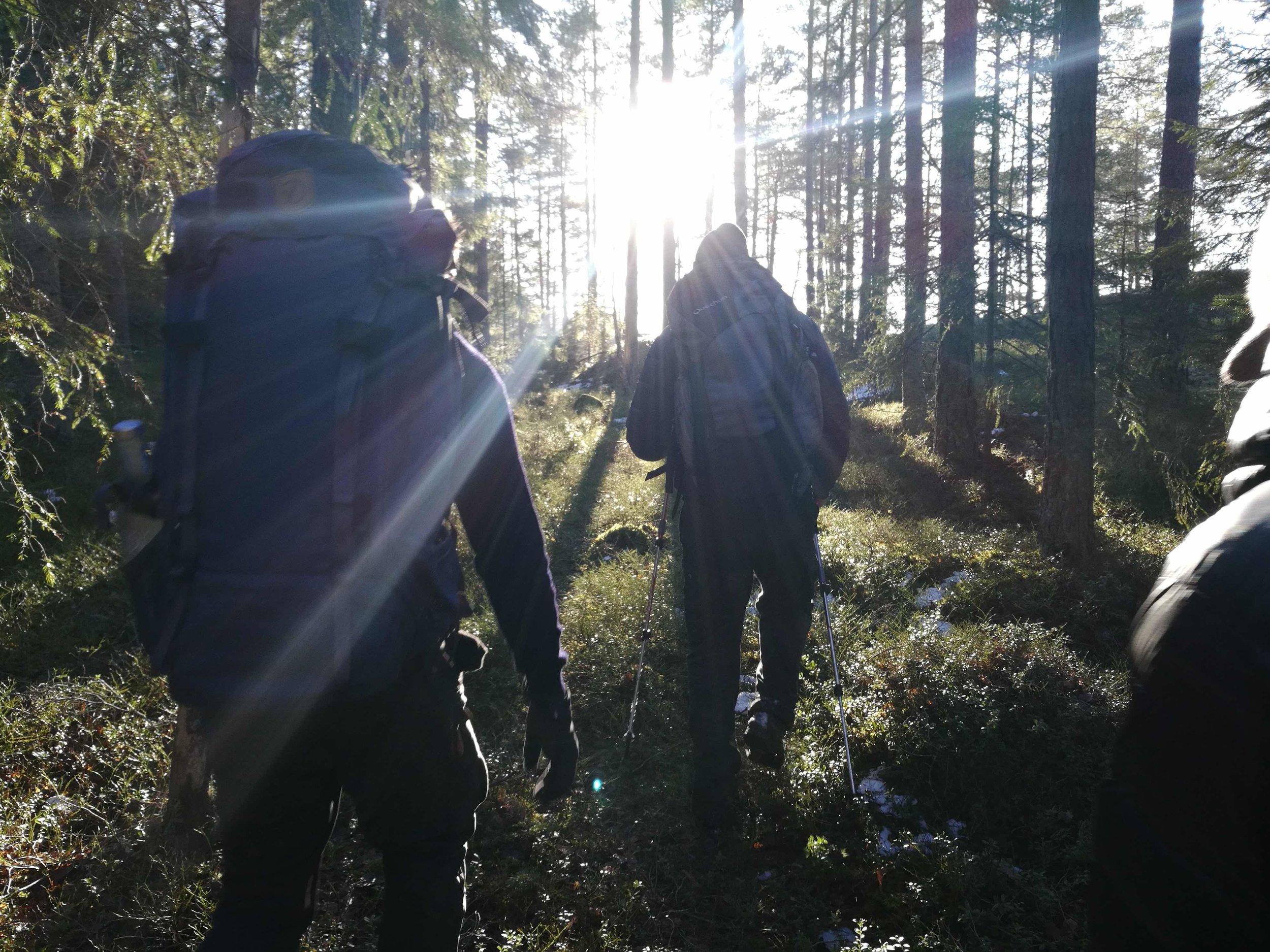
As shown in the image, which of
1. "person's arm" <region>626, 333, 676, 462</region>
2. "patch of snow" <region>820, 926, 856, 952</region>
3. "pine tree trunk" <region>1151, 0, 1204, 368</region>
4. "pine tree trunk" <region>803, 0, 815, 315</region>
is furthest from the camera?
"pine tree trunk" <region>803, 0, 815, 315</region>

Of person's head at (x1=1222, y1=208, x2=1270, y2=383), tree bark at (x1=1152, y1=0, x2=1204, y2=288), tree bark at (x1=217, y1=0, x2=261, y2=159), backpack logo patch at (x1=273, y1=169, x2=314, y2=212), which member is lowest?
person's head at (x1=1222, y1=208, x2=1270, y2=383)

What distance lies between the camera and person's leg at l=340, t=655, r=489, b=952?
148cm

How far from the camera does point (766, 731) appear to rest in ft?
11.4

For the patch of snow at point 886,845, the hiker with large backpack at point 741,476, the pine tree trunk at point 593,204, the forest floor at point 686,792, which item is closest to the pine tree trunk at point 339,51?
the hiker with large backpack at point 741,476

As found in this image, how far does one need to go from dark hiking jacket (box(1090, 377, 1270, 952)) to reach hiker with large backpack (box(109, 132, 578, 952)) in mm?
1250

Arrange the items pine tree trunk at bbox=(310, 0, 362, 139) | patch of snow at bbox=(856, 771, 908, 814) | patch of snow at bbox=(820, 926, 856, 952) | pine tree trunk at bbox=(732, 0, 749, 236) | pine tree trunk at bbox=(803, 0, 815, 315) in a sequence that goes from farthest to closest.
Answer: pine tree trunk at bbox=(803, 0, 815, 315)
pine tree trunk at bbox=(732, 0, 749, 236)
pine tree trunk at bbox=(310, 0, 362, 139)
patch of snow at bbox=(856, 771, 908, 814)
patch of snow at bbox=(820, 926, 856, 952)

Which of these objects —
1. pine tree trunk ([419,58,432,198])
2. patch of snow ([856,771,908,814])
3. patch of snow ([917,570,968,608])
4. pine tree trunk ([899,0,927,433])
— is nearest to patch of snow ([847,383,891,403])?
pine tree trunk ([899,0,927,433])

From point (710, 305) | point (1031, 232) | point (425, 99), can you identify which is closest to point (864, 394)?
point (1031, 232)

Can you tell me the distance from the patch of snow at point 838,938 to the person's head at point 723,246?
3.04 m

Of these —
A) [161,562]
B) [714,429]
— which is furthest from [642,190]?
[161,562]

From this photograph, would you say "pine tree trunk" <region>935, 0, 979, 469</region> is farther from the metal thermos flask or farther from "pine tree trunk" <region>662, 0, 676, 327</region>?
the metal thermos flask

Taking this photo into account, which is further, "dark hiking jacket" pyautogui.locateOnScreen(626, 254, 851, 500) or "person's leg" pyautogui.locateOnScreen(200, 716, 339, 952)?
"dark hiking jacket" pyautogui.locateOnScreen(626, 254, 851, 500)

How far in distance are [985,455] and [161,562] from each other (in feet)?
35.1

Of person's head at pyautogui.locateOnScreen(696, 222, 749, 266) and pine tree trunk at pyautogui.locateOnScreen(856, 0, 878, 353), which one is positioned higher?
pine tree trunk at pyautogui.locateOnScreen(856, 0, 878, 353)
